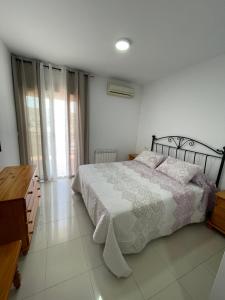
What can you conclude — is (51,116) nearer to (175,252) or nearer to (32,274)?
(32,274)

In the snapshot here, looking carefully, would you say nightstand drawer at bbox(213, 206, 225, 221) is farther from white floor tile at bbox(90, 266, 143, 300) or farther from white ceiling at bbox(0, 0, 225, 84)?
white ceiling at bbox(0, 0, 225, 84)

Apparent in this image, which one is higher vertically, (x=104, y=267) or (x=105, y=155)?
(x=105, y=155)

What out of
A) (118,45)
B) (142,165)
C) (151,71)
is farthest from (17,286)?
(151,71)

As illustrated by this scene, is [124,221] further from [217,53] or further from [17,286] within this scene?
[217,53]

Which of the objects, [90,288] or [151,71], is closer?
[90,288]

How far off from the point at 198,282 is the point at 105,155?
275 centimetres

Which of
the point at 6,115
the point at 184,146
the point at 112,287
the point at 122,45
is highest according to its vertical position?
the point at 122,45

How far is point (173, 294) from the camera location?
1165 millimetres

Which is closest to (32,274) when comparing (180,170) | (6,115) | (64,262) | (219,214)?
(64,262)

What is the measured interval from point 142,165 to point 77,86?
2.15 metres

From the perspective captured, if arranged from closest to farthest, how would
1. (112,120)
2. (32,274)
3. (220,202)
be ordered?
1. (32,274)
2. (220,202)
3. (112,120)

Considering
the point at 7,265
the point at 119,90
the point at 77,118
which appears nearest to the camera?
the point at 7,265

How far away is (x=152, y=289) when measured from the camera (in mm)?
1193

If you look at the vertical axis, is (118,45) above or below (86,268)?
above
